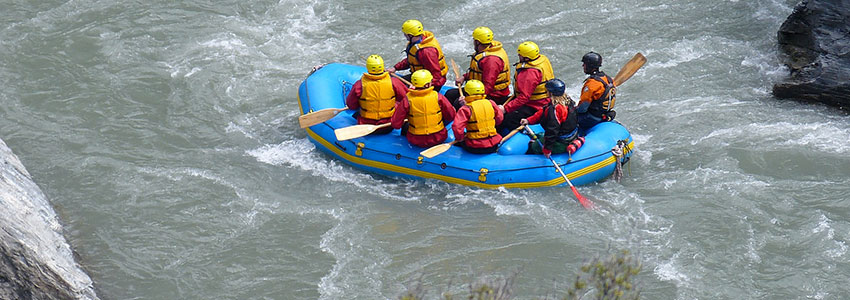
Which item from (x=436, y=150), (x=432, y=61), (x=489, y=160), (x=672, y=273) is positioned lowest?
(x=672, y=273)

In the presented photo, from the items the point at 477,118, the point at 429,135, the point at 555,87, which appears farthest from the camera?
the point at 429,135

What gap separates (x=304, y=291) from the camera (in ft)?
25.6

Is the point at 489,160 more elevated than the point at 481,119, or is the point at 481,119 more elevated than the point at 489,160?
the point at 481,119

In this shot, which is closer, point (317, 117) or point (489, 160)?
point (489, 160)

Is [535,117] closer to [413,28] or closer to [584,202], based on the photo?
[584,202]

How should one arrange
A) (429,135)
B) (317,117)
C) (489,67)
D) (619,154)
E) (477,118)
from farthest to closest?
(317,117) → (489,67) → (429,135) → (619,154) → (477,118)

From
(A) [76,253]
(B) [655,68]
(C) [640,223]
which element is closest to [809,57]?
(B) [655,68]

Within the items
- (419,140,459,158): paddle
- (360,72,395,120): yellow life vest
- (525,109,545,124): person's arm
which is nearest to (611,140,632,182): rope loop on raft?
(525,109,545,124): person's arm

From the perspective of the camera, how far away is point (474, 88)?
28.2 feet

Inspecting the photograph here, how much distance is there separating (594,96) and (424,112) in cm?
167

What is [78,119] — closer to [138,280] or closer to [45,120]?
[45,120]

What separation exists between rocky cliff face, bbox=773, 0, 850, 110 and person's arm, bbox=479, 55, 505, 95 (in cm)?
344

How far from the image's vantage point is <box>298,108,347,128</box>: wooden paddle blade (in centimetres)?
927

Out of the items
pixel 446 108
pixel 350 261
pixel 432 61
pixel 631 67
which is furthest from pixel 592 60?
pixel 350 261
